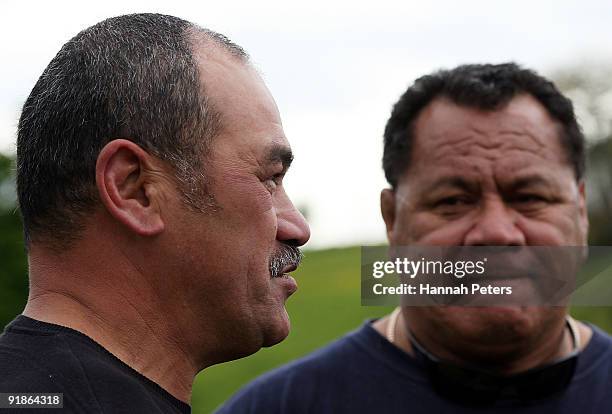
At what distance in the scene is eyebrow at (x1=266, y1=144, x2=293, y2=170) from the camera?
217 centimetres

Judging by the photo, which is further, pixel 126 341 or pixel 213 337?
pixel 213 337

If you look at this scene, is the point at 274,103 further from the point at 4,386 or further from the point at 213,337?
the point at 4,386

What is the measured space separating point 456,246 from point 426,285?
21cm

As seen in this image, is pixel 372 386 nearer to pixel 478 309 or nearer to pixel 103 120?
pixel 478 309

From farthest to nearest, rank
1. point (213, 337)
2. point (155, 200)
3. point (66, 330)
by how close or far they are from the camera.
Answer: point (213, 337), point (155, 200), point (66, 330)

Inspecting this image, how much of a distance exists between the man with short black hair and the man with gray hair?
1.14m

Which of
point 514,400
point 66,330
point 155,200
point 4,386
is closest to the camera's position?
point 4,386

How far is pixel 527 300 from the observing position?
3123 millimetres

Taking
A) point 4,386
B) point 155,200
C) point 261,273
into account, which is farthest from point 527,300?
point 4,386

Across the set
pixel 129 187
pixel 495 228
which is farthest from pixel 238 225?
pixel 495 228

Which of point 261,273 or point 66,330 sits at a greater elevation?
point 261,273

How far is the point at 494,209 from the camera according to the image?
314cm

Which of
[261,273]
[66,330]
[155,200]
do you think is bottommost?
[66,330]

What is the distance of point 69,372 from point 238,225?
55cm
